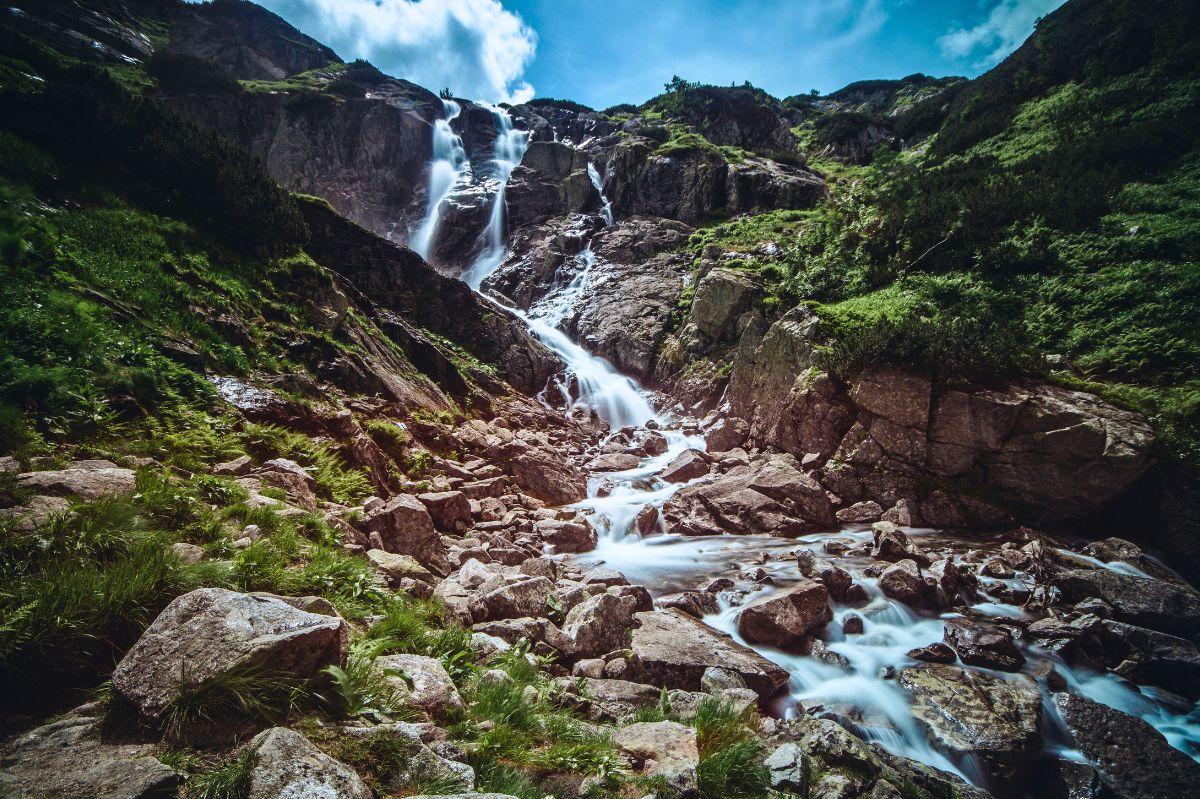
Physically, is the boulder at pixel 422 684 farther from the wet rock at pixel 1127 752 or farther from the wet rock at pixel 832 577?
the wet rock at pixel 1127 752

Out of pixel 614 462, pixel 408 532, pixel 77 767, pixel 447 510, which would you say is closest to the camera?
pixel 77 767

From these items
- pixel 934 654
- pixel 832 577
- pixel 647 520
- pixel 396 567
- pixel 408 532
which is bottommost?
pixel 934 654

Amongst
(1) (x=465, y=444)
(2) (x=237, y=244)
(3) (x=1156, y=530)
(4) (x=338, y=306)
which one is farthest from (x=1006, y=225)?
(2) (x=237, y=244)

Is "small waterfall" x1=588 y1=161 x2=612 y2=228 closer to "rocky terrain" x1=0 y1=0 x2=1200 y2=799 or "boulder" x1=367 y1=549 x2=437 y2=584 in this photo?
"rocky terrain" x1=0 y1=0 x2=1200 y2=799

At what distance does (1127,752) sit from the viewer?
558cm

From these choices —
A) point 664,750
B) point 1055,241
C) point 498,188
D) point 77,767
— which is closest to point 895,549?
point 664,750

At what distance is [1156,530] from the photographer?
413 inches

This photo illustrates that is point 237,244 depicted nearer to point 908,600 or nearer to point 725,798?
point 725,798

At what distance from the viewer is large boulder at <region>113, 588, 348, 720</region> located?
7.20 ft

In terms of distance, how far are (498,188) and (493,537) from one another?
49296 mm

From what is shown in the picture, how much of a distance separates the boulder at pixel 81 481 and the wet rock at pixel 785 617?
840 centimetres

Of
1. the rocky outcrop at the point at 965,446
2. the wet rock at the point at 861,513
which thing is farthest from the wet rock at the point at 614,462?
the wet rock at the point at 861,513

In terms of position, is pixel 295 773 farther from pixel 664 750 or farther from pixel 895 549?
pixel 895 549

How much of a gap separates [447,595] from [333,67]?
93690 mm
